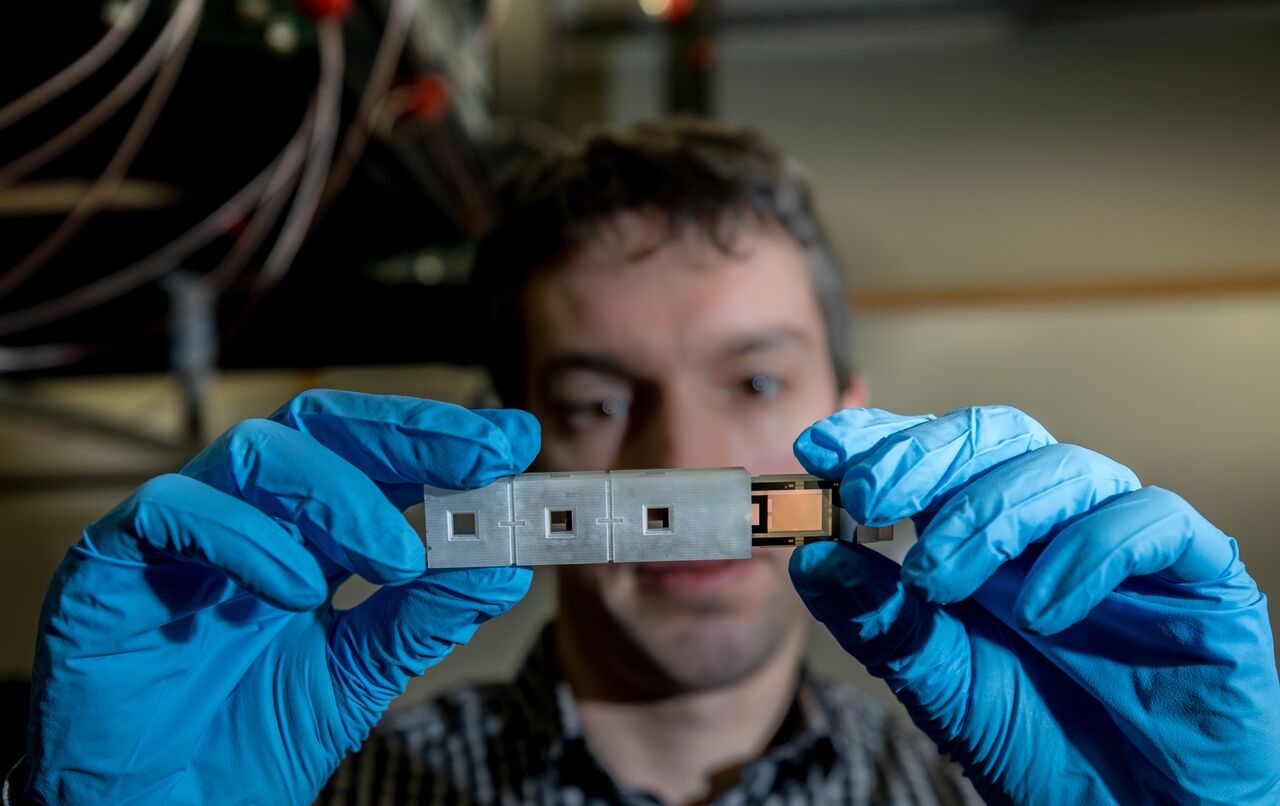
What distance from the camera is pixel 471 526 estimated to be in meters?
0.72

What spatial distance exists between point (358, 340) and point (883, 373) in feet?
6.18

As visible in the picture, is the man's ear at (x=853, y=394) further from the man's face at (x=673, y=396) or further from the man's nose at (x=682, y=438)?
the man's nose at (x=682, y=438)

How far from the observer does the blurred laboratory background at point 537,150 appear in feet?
3.71

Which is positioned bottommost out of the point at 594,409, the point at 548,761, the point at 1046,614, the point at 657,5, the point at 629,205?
the point at 548,761

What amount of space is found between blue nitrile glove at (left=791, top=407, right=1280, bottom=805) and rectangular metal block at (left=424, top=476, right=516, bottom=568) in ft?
0.89

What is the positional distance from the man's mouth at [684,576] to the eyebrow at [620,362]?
11.1 inches

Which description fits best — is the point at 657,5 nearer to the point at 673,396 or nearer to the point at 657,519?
the point at 673,396

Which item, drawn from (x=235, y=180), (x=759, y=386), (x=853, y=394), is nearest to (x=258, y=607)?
(x=759, y=386)

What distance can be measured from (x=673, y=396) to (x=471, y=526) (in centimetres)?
46

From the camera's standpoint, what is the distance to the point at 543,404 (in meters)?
1.19

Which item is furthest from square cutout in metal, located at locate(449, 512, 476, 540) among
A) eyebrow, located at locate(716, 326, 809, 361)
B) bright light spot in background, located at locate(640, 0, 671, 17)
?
bright light spot in background, located at locate(640, 0, 671, 17)

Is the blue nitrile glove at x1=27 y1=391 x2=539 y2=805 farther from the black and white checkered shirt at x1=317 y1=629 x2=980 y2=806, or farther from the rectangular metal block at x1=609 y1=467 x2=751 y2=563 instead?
the black and white checkered shirt at x1=317 y1=629 x2=980 y2=806

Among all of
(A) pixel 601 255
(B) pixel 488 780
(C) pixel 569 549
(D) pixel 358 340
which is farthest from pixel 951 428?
(D) pixel 358 340

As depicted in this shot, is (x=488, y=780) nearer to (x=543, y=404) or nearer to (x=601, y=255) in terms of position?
(x=543, y=404)
